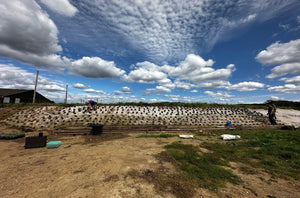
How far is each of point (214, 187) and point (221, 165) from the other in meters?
1.88

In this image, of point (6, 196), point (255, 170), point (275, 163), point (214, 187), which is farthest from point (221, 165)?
point (6, 196)

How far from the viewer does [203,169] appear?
15.3 feet

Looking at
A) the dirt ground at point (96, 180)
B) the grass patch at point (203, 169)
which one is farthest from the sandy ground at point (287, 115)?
the dirt ground at point (96, 180)

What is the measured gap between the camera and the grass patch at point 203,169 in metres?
3.90

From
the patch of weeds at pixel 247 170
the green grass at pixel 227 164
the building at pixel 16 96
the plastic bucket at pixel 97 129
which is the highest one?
the building at pixel 16 96

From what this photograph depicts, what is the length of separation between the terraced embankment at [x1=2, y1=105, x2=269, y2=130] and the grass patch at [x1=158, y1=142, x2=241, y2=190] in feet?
27.1

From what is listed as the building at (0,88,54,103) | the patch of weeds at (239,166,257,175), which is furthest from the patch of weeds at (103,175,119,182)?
the building at (0,88,54,103)

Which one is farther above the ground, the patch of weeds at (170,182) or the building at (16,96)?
the building at (16,96)

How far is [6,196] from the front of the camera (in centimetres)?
316

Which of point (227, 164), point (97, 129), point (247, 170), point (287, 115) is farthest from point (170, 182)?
point (287, 115)

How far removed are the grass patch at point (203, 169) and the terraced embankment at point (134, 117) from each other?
8273 millimetres

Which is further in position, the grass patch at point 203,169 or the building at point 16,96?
the building at point 16,96

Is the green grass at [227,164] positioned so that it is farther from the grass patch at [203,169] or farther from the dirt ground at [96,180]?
the dirt ground at [96,180]

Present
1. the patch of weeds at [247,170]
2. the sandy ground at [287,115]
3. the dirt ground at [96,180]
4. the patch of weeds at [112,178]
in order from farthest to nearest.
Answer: the sandy ground at [287,115] < the patch of weeds at [247,170] < the patch of weeds at [112,178] < the dirt ground at [96,180]
